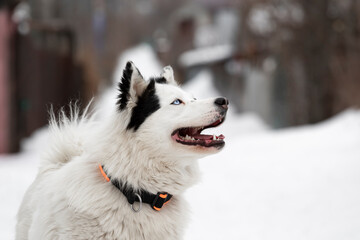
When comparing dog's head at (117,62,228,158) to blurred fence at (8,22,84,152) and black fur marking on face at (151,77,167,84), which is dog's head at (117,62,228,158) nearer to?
black fur marking on face at (151,77,167,84)

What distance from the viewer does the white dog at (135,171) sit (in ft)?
7.92

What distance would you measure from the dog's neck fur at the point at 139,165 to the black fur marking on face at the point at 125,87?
163 millimetres

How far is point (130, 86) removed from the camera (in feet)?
8.39

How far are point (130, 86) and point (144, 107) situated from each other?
16cm

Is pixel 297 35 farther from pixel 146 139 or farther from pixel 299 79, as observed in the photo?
pixel 146 139

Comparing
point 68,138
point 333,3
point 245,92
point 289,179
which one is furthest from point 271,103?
point 68,138

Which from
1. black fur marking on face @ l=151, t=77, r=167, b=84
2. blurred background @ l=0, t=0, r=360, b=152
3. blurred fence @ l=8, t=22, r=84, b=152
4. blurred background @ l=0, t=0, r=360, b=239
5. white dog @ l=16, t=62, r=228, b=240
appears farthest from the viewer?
blurred background @ l=0, t=0, r=360, b=152

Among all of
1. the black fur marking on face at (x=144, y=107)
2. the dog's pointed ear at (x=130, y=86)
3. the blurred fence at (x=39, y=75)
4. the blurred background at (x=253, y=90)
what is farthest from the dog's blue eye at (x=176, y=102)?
the blurred fence at (x=39, y=75)

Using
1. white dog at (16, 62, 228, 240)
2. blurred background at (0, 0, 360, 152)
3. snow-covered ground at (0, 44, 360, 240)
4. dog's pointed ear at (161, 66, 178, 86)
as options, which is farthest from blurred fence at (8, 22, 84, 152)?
white dog at (16, 62, 228, 240)

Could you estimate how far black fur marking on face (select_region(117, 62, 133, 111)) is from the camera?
253 cm

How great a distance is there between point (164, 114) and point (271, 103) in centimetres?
1387

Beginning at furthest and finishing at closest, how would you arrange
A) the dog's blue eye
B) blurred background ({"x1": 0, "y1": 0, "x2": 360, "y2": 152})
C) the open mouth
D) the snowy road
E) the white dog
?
blurred background ({"x1": 0, "y1": 0, "x2": 360, "y2": 152}), the snowy road, the dog's blue eye, the open mouth, the white dog

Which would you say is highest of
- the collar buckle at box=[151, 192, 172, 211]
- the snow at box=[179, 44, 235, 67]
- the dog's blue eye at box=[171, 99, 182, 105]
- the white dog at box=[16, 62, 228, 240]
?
the dog's blue eye at box=[171, 99, 182, 105]

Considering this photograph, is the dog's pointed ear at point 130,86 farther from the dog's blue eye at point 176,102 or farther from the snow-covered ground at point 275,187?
the snow-covered ground at point 275,187
